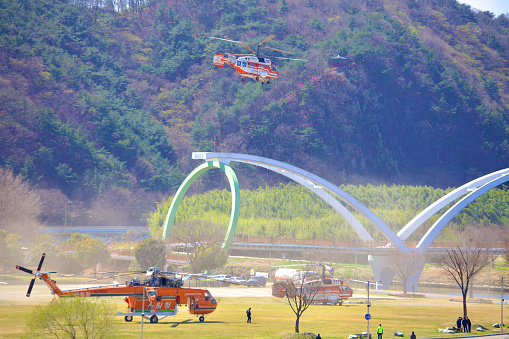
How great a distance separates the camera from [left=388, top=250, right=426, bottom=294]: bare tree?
64.9m

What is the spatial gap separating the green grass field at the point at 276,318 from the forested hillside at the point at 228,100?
291ft

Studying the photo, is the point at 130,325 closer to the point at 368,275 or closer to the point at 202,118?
the point at 368,275

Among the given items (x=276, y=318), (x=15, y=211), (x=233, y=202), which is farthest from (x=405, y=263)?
(x=15, y=211)

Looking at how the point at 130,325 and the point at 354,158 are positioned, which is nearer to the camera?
the point at 130,325

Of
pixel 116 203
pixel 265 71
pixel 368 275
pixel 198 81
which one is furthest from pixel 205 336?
pixel 198 81

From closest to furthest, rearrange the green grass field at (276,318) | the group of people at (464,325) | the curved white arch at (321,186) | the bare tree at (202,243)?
1. the green grass field at (276,318)
2. the group of people at (464,325)
3. the bare tree at (202,243)
4. the curved white arch at (321,186)

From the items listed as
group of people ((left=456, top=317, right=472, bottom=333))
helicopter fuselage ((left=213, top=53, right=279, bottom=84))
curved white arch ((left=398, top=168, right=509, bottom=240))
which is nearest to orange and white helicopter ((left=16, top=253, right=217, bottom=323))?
group of people ((left=456, top=317, right=472, bottom=333))

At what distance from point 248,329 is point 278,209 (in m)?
72.4

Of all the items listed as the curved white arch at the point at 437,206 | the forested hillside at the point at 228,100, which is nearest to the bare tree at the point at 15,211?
the forested hillside at the point at 228,100

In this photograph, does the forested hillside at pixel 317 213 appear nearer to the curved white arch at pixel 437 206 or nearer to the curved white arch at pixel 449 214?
the curved white arch at pixel 437 206

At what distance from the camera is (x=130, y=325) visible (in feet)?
118

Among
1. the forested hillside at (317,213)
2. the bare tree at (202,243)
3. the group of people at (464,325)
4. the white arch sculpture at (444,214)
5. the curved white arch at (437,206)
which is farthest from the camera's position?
the forested hillside at (317,213)

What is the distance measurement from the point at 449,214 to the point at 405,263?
1021 centimetres

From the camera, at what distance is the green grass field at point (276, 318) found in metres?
34.5
